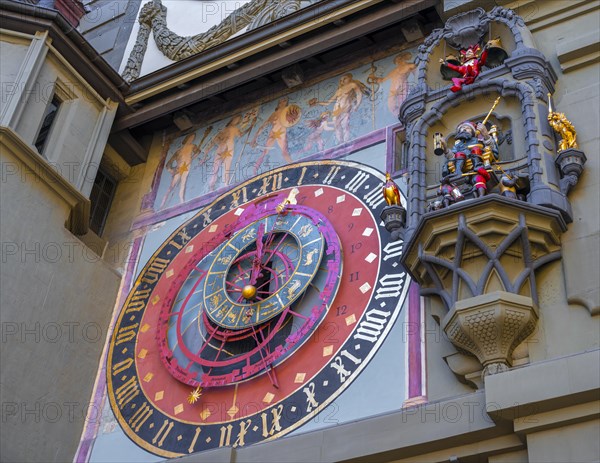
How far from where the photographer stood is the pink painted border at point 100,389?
9766mm

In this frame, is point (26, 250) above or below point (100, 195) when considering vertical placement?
below

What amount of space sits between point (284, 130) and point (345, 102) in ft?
2.67

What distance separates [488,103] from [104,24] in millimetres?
7280

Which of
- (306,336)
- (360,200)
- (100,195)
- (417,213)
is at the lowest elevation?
(306,336)

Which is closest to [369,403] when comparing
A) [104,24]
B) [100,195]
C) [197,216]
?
[197,216]

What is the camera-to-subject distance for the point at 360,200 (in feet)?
32.3

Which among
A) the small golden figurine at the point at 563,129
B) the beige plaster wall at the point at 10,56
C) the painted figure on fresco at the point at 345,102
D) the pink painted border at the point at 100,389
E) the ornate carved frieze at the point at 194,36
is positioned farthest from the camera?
the ornate carved frieze at the point at 194,36

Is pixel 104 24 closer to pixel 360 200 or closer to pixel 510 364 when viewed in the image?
pixel 360 200

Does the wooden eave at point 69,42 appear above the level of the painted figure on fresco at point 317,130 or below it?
above

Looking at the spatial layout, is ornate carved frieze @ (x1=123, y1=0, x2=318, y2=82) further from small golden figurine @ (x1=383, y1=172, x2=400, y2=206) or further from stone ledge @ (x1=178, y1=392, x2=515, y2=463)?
stone ledge @ (x1=178, y1=392, x2=515, y2=463)

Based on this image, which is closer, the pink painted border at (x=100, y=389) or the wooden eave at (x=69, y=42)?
the pink painted border at (x=100, y=389)

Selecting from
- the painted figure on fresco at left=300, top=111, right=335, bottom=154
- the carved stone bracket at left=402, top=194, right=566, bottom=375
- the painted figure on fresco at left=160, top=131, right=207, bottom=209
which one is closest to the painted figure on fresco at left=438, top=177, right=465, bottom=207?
the carved stone bracket at left=402, top=194, right=566, bottom=375

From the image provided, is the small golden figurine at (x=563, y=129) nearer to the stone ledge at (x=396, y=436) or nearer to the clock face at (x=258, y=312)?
the clock face at (x=258, y=312)

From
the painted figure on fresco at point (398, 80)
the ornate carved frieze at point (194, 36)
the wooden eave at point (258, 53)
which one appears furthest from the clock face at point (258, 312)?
the ornate carved frieze at point (194, 36)
